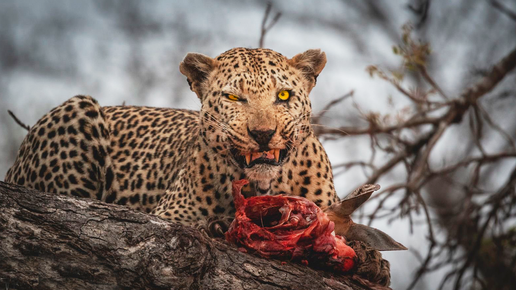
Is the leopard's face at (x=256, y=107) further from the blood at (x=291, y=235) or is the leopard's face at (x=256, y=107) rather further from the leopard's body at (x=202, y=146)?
the blood at (x=291, y=235)

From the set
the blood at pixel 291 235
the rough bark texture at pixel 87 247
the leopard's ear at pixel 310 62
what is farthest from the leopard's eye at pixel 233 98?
the rough bark texture at pixel 87 247

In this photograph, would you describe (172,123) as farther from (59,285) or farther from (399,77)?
(59,285)

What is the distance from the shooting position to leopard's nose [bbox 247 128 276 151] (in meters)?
5.68

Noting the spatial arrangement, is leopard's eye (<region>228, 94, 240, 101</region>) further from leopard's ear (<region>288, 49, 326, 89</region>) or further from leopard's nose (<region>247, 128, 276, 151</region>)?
leopard's ear (<region>288, 49, 326, 89</region>)

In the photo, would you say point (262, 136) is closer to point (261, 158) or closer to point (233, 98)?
point (261, 158)

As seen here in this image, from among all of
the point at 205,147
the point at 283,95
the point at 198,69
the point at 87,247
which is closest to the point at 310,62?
the point at 283,95

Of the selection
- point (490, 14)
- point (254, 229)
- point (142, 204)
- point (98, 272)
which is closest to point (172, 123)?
point (142, 204)

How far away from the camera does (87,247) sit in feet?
14.3

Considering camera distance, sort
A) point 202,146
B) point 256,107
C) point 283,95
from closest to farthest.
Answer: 1. point 256,107
2. point 283,95
3. point 202,146

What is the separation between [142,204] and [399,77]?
13.2ft

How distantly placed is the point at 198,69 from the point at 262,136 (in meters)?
1.55

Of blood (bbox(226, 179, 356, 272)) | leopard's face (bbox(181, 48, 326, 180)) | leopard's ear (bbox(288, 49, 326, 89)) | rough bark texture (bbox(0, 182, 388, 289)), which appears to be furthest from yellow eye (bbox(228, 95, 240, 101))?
rough bark texture (bbox(0, 182, 388, 289))

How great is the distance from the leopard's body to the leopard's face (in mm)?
10

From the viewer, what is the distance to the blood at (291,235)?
5129mm
